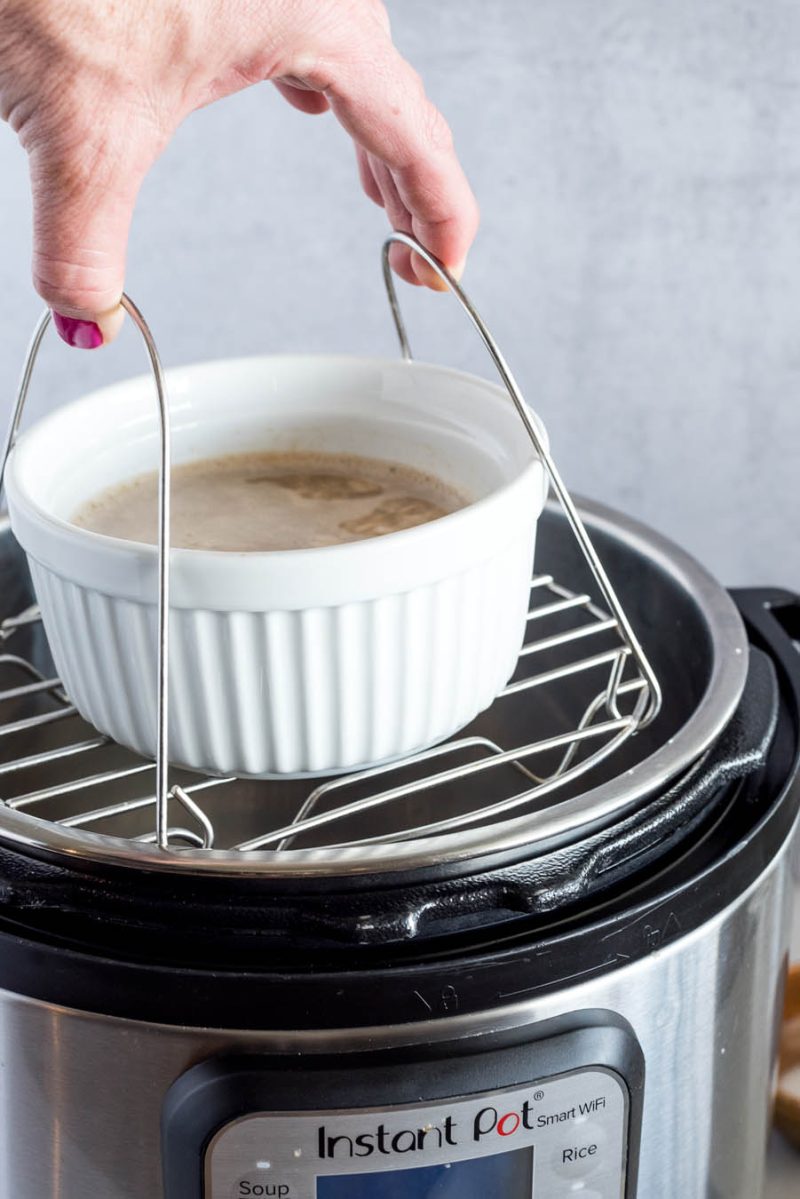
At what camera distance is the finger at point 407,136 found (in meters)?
0.59

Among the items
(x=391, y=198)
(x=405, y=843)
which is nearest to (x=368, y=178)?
(x=391, y=198)

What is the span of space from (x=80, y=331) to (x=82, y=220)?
69mm

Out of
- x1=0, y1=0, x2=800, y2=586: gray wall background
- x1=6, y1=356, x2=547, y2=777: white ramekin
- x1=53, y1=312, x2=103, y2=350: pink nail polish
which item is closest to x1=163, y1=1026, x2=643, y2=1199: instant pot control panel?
x1=6, y1=356, x2=547, y2=777: white ramekin

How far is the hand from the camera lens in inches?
17.5

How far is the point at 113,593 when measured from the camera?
1.77ft

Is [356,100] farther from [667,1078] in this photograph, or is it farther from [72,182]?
[667,1078]

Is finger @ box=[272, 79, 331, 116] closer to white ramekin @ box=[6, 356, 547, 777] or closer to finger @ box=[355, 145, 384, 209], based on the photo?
finger @ box=[355, 145, 384, 209]

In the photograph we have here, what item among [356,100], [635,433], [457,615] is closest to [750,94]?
[635,433]

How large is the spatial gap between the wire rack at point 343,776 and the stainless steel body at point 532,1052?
0.42ft

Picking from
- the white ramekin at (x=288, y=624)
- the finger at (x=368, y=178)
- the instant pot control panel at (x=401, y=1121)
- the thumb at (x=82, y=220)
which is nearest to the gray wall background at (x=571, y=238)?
the finger at (x=368, y=178)

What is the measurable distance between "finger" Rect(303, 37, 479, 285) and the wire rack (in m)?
0.20

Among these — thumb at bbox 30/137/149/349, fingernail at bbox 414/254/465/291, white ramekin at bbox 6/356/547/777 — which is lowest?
white ramekin at bbox 6/356/547/777

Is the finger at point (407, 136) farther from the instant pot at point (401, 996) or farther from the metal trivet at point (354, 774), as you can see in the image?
the instant pot at point (401, 996)

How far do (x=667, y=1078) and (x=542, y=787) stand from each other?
0.13 metres
